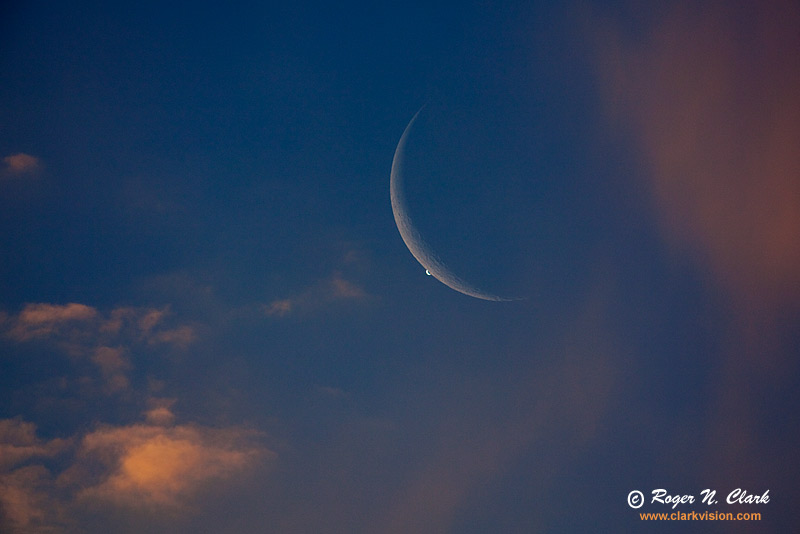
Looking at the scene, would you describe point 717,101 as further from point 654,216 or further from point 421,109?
point 421,109

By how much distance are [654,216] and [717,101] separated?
8.27 meters

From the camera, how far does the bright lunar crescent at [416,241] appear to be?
33.4m

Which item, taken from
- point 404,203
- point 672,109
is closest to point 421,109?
point 404,203

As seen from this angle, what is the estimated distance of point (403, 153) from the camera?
110 ft

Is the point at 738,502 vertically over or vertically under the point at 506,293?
under

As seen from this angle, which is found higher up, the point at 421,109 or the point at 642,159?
the point at 421,109

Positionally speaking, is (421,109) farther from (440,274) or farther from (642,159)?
(642,159)

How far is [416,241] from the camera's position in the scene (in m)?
33.8

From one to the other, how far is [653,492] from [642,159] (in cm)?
2269

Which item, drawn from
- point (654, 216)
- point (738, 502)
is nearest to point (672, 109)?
point (654, 216)

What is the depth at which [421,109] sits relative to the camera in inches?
1297

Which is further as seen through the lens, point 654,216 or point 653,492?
point 653,492

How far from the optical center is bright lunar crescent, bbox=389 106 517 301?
1315 inches

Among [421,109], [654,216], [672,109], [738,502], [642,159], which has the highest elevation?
[421,109]
